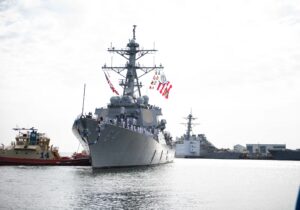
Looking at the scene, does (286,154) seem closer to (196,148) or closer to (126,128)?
(196,148)

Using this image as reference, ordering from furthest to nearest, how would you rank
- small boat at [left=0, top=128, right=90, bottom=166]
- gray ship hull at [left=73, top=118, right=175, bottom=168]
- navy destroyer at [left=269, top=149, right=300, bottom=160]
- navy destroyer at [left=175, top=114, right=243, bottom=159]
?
1. navy destroyer at [left=175, top=114, right=243, bottom=159]
2. navy destroyer at [left=269, top=149, right=300, bottom=160]
3. small boat at [left=0, top=128, right=90, bottom=166]
4. gray ship hull at [left=73, top=118, right=175, bottom=168]

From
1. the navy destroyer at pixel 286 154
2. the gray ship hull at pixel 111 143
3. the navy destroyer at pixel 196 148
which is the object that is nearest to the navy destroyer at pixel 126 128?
the gray ship hull at pixel 111 143

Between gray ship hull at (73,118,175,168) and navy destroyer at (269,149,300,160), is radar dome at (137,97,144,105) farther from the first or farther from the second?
navy destroyer at (269,149,300,160)

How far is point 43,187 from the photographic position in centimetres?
2350

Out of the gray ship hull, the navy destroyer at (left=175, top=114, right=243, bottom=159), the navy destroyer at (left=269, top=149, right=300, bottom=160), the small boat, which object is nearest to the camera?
the gray ship hull

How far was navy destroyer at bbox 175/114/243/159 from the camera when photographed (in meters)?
134

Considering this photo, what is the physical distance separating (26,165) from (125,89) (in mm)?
14155

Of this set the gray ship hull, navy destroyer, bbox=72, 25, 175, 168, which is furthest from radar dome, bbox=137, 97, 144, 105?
the gray ship hull

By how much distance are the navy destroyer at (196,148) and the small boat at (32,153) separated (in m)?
88.4

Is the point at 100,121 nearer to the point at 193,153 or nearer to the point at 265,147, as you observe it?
the point at 193,153

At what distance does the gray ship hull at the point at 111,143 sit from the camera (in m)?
Result: 34.3

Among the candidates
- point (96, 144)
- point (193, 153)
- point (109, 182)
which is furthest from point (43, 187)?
point (193, 153)

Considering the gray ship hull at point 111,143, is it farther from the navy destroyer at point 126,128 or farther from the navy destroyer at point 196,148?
the navy destroyer at point 196,148

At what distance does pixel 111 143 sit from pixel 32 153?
48.5ft
